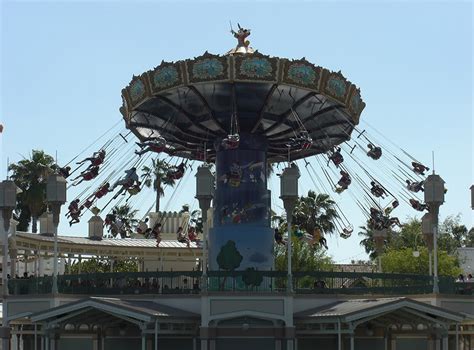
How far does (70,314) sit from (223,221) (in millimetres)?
9966

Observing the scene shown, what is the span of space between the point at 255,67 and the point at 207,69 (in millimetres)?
1962

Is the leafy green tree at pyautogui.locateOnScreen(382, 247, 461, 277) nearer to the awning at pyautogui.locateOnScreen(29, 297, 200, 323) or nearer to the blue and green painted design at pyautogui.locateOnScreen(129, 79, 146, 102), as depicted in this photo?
the blue and green painted design at pyautogui.locateOnScreen(129, 79, 146, 102)

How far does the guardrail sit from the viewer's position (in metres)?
36.8

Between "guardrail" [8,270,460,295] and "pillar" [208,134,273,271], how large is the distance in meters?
1.86

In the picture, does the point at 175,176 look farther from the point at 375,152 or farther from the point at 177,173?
the point at 375,152

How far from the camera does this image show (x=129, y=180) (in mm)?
42750

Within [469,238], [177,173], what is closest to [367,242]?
[469,238]

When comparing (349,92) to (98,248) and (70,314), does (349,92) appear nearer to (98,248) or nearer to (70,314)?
(70,314)

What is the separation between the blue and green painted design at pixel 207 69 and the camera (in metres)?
39.3

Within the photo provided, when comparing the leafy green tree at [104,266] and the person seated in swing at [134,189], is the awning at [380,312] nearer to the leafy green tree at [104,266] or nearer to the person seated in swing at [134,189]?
the person seated in swing at [134,189]

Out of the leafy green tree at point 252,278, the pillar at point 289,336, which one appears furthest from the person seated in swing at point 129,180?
the pillar at point 289,336

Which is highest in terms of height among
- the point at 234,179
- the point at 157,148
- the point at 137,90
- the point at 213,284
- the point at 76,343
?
the point at 137,90

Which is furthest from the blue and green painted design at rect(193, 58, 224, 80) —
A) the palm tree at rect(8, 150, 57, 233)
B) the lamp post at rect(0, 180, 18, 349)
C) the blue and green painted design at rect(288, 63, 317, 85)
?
the palm tree at rect(8, 150, 57, 233)

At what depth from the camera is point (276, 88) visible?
1598 inches
